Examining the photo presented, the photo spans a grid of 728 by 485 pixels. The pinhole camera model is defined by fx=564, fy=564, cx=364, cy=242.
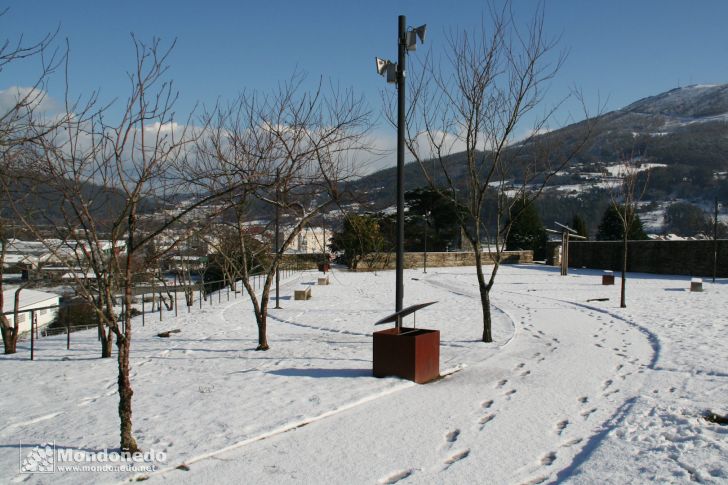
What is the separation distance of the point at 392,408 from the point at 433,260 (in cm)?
3608

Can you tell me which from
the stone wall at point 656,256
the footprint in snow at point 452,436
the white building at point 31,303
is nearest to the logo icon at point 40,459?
the footprint in snow at point 452,436

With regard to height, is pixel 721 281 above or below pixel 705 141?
below

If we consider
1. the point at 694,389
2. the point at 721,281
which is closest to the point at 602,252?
the point at 721,281

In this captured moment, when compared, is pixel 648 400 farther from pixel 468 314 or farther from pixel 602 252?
pixel 602 252

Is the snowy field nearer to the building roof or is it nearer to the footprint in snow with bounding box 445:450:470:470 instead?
the footprint in snow with bounding box 445:450:470:470

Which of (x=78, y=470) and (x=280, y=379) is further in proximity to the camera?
(x=280, y=379)

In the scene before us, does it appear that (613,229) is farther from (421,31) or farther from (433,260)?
(421,31)

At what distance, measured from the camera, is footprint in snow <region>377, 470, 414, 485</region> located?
4133mm

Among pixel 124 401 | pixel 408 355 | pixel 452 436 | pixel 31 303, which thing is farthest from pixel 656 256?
pixel 124 401

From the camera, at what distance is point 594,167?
155m

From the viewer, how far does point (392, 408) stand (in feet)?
19.4

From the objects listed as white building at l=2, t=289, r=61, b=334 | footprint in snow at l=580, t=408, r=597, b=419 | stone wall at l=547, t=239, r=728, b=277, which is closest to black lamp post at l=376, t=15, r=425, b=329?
footprint in snow at l=580, t=408, r=597, b=419

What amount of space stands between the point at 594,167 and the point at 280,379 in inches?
6397

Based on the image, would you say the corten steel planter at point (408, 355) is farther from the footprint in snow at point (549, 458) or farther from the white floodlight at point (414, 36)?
the white floodlight at point (414, 36)
